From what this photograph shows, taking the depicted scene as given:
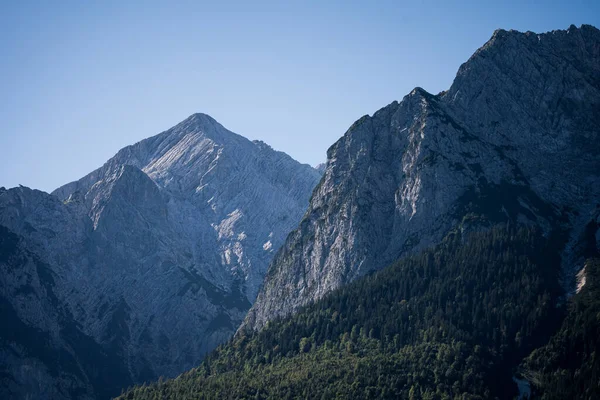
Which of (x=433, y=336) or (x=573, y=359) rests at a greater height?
(x=433, y=336)

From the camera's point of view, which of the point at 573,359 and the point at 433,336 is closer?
the point at 573,359

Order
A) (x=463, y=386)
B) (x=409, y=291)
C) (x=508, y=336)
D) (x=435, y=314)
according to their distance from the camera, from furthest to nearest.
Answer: (x=409, y=291) → (x=435, y=314) → (x=508, y=336) → (x=463, y=386)

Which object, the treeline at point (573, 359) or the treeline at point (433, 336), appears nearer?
the treeline at point (573, 359)

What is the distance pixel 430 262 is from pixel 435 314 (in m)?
22.6

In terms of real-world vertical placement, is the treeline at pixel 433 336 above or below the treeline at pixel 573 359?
above

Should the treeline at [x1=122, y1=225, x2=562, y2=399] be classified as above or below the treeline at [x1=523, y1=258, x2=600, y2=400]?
above

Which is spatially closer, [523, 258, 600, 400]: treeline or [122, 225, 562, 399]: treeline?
[523, 258, 600, 400]: treeline

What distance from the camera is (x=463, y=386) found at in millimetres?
154250

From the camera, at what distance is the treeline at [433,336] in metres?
160

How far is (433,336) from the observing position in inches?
6781

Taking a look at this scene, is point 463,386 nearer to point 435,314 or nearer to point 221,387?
point 435,314

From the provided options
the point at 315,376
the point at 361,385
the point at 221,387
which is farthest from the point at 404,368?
the point at 221,387

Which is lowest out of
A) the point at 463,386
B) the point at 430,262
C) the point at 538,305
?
the point at 463,386

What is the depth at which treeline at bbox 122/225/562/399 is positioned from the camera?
525 feet
